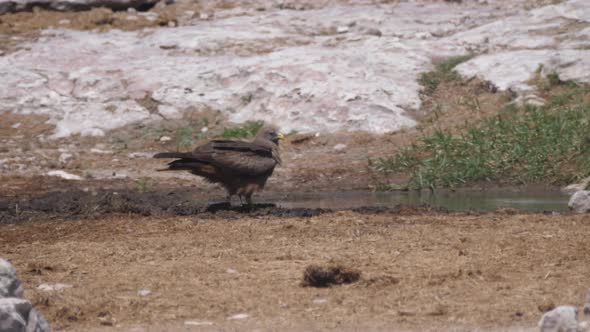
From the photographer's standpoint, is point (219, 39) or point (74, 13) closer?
point (219, 39)

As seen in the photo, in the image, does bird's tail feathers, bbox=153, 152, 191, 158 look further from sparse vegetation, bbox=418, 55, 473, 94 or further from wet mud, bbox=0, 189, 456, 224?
sparse vegetation, bbox=418, 55, 473, 94

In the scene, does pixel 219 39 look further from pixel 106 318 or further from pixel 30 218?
pixel 106 318

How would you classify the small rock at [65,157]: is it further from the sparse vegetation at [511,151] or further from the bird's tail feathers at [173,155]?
the bird's tail feathers at [173,155]

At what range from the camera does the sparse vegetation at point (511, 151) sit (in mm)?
14383

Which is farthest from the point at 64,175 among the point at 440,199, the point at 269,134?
the point at 440,199

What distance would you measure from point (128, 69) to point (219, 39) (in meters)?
1.68

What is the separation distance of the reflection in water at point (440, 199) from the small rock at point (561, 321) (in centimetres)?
611

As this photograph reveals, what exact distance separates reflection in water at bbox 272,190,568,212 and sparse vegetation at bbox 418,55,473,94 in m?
3.81

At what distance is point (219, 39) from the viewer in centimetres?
1928

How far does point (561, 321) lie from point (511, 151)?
350 inches

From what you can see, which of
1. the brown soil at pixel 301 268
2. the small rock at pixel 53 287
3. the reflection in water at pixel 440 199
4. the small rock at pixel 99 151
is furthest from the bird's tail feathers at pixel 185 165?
the small rock at pixel 99 151

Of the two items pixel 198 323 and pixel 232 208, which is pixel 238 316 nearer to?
pixel 198 323

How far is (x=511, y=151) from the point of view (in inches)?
588

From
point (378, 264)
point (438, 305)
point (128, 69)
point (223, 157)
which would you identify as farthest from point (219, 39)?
point (438, 305)
